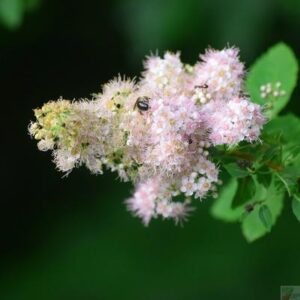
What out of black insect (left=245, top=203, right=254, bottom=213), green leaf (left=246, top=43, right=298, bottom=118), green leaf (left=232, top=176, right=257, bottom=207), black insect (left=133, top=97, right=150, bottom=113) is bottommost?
black insect (left=245, top=203, right=254, bottom=213)

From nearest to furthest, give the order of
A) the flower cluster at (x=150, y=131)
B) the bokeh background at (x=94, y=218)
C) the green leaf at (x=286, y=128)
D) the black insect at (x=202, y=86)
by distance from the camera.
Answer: the flower cluster at (x=150, y=131) < the black insect at (x=202, y=86) < the green leaf at (x=286, y=128) < the bokeh background at (x=94, y=218)

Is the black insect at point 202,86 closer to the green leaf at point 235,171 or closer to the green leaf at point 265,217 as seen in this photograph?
the green leaf at point 235,171

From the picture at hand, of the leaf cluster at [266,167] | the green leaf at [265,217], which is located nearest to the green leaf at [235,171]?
the leaf cluster at [266,167]

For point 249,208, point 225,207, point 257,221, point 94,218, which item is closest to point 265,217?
point 249,208

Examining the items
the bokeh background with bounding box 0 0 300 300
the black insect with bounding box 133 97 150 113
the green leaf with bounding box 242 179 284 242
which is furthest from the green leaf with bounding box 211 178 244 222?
the bokeh background with bounding box 0 0 300 300

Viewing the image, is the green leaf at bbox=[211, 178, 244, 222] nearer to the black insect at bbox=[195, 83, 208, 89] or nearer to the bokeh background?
the black insect at bbox=[195, 83, 208, 89]
